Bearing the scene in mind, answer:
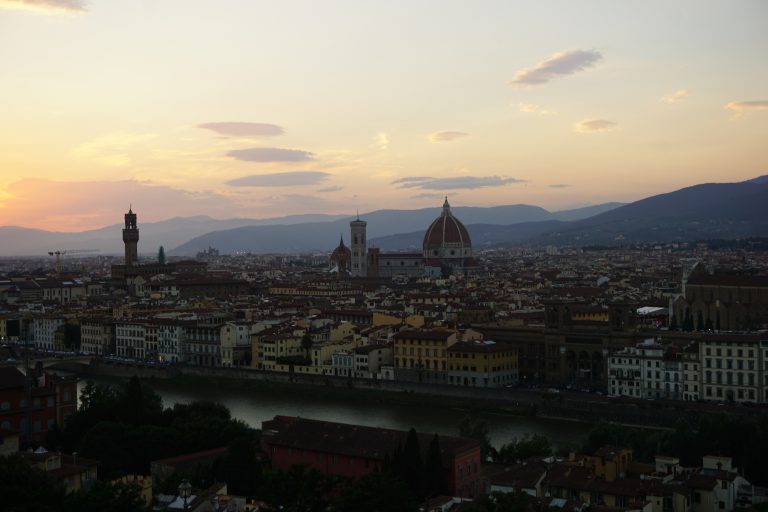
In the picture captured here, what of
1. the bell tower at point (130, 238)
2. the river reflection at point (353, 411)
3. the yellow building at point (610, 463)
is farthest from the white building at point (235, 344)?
the bell tower at point (130, 238)

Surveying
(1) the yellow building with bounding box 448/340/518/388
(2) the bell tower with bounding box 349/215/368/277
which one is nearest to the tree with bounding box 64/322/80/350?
(1) the yellow building with bounding box 448/340/518/388

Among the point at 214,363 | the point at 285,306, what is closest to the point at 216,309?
the point at 285,306

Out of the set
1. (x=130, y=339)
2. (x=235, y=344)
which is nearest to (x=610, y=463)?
(x=235, y=344)

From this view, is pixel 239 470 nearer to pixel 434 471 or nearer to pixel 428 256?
pixel 434 471

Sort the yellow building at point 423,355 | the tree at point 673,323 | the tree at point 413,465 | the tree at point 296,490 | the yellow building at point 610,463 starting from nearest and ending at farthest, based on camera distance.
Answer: the tree at point 296,490
the yellow building at point 610,463
the tree at point 413,465
the yellow building at point 423,355
the tree at point 673,323

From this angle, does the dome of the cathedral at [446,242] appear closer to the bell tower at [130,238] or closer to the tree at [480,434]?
the bell tower at [130,238]

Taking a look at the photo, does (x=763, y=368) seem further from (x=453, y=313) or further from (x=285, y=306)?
(x=285, y=306)
